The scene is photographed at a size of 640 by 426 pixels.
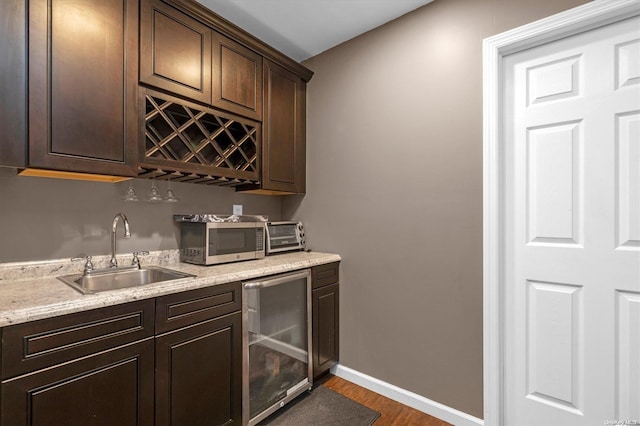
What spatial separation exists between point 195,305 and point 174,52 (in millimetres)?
1453

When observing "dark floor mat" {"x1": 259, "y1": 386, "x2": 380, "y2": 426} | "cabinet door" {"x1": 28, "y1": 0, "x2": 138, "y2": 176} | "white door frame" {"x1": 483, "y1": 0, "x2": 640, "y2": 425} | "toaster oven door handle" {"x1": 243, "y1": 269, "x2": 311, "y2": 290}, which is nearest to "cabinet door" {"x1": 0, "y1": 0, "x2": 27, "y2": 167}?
"cabinet door" {"x1": 28, "y1": 0, "x2": 138, "y2": 176}

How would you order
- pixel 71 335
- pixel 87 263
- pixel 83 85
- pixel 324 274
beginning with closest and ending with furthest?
pixel 71 335
pixel 83 85
pixel 87 263
pixel 324 274

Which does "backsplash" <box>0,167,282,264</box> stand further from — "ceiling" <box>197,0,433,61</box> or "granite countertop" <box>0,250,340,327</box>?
"ceiling" <box>197,0,433,61</box>

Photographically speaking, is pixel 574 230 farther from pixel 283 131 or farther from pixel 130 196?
pixel 130 196

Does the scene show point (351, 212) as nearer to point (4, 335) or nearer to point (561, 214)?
point (561, 214)

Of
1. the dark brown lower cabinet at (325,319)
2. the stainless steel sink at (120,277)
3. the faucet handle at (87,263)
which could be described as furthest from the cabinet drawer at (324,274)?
the faucet handle at (87,263)

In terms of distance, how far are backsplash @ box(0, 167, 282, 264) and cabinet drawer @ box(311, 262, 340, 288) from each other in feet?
3.33

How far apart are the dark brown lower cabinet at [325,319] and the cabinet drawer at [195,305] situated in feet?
2.27

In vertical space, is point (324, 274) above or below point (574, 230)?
below

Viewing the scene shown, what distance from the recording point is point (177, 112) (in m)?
1.93

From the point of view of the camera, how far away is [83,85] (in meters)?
1.45

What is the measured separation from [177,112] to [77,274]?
111cm

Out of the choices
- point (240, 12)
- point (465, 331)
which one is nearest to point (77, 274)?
point (240, 12)

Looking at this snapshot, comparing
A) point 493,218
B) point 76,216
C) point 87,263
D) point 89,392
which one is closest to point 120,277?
point 87,263
